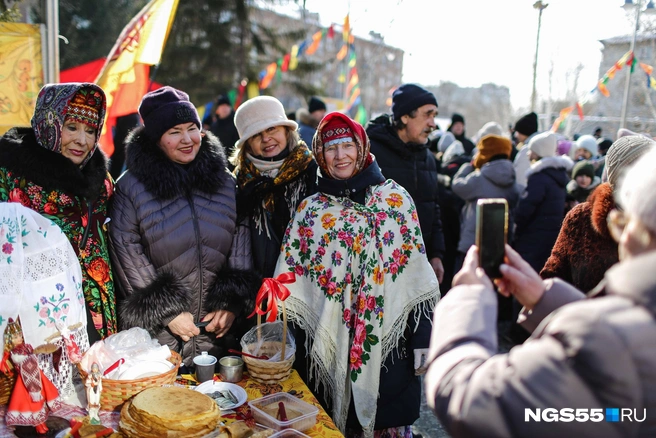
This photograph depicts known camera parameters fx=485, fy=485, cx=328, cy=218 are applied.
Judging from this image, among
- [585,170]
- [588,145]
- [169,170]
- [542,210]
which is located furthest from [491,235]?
[588,145]

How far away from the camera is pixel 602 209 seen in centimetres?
232

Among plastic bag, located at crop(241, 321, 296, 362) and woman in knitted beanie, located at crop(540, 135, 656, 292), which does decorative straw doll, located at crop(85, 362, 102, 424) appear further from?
woman in knitted beanie, located at crop(540, 135, 656, 292)

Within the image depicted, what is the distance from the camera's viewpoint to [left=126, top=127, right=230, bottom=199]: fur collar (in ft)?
8.07

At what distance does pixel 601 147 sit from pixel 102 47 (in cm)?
1065

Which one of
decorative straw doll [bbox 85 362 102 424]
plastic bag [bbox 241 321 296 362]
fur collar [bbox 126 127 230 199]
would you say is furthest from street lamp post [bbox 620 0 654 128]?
decorative straw doll [bbox 85 362 102 424]

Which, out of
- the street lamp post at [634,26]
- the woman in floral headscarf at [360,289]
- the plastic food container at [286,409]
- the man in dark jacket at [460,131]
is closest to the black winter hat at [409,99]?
the woman in floral headscarf at [360,289]

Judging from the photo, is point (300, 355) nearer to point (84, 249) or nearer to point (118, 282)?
point (118, 282)

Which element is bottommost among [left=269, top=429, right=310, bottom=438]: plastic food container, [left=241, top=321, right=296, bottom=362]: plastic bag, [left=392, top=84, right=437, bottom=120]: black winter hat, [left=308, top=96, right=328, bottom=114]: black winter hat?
[left=269, top=429, right=310, bottom=438]: plastic food container

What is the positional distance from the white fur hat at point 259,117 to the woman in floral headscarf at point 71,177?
0.81m

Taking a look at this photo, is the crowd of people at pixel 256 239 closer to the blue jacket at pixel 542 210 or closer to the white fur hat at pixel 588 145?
the blue jacket at pixel 542 210

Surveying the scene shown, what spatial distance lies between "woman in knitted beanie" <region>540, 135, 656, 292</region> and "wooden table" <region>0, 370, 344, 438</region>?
1.44 meters

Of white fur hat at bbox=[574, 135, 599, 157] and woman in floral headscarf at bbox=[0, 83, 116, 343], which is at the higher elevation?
white fur hat at bbox=[574, 135, 599, 157]

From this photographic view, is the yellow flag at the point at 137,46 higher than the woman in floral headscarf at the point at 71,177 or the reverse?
higher

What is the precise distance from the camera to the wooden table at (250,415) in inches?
71.6
